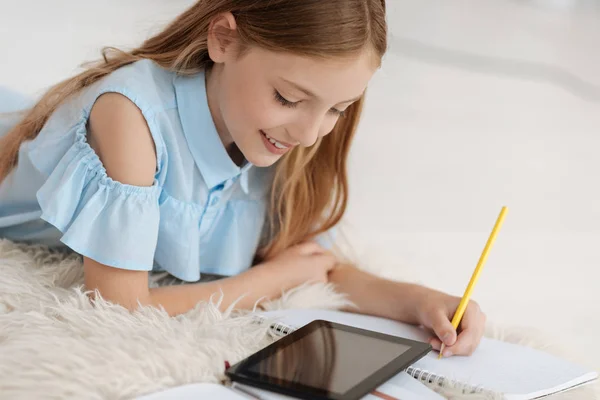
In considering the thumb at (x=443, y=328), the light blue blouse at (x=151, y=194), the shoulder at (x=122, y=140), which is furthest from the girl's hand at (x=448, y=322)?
the shoulder at (x=122, y=140)

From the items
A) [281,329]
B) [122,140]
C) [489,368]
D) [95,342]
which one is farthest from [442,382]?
[122,140]

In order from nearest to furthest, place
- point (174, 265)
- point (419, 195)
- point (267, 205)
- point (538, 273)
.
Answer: point (174, 265), point (267, 205), point (538, 273), point (419, 195)

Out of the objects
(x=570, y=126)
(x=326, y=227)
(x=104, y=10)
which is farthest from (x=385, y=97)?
(x=326, y=227)

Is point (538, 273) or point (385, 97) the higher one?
point (385, 97)

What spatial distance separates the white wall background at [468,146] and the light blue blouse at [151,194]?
26cm

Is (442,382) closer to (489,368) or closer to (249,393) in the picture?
(489,368)

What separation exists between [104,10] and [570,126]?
55.5 inches

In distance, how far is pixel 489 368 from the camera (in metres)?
0.96

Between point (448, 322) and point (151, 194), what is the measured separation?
0.43 m

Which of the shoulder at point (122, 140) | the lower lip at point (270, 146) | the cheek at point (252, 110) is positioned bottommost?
the shoulder at point (122, 140)

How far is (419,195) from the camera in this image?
182 cm

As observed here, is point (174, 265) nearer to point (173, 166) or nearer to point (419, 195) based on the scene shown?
point (173, 166)

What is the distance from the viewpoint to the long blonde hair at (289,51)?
39.6 inches

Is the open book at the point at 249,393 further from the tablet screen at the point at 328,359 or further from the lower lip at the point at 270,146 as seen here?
the lower lip at the point at 270,146
